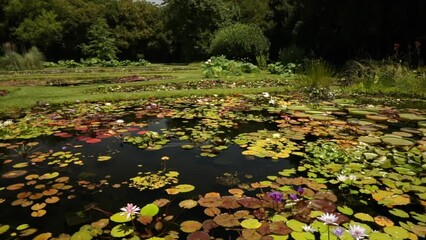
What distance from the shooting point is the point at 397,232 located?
1.82 meters

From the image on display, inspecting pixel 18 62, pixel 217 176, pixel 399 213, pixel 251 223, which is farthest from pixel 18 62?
pixel 399 213

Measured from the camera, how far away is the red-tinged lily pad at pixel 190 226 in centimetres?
189

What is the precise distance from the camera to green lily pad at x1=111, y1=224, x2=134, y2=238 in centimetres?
181

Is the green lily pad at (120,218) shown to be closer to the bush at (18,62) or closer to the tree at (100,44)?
the bush at (18,62)

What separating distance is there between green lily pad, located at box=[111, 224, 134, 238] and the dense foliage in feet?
45.3

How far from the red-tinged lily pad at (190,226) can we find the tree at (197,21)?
75.3 feet

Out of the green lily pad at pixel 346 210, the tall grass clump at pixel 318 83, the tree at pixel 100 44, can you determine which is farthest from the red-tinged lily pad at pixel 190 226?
the tree at pixel 100 44

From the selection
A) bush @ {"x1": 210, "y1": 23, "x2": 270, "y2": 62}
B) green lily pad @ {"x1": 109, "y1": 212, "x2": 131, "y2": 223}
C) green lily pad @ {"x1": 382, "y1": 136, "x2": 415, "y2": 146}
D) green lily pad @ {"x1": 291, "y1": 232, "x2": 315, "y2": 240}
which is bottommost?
green lily pad @ {"x1": 382, "y1": 136, "x2": 415, "y2": 146}

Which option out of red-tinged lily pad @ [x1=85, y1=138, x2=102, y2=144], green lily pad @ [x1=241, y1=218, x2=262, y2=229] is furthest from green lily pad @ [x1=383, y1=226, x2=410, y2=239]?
red-tinged lily pad @ [x1=85, y1=138, x2=102, y2=144]

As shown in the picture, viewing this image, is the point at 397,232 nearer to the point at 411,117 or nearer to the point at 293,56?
the point at 411,117

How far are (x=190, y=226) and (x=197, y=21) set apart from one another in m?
25.3

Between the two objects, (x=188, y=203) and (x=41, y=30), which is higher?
(x=41, y=30)

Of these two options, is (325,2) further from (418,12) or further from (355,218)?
(355,218)

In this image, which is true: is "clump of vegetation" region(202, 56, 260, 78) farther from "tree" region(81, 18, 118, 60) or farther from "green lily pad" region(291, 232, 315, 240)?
"tree" region(81, 18, 118, 60)
